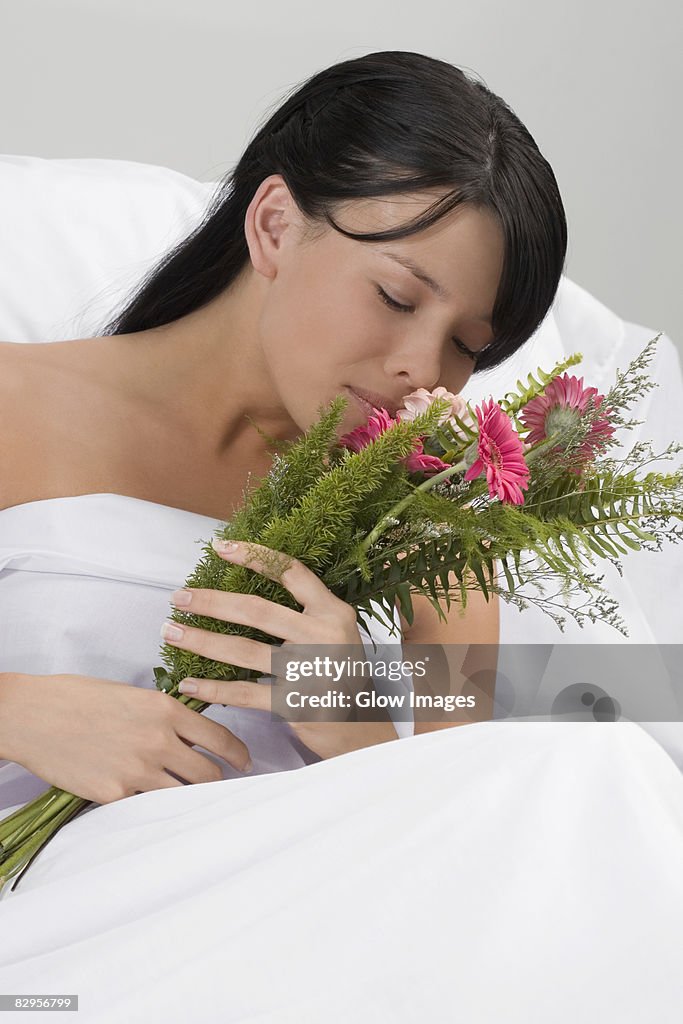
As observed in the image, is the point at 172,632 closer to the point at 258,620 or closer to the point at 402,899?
the point at 258,620

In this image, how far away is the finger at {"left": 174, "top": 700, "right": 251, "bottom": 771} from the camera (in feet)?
3.81

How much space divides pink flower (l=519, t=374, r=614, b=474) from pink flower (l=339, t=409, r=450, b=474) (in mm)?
113

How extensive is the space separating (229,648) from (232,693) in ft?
0.17

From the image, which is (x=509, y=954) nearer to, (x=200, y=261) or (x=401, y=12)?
(x=200, y=261)

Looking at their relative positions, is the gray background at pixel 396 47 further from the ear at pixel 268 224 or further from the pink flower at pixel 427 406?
the pink flower at pixel 427 406

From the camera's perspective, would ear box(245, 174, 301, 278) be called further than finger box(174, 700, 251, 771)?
Yes

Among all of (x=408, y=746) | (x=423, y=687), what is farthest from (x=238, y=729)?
(x=408, y=746)

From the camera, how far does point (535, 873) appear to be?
2.88 feet

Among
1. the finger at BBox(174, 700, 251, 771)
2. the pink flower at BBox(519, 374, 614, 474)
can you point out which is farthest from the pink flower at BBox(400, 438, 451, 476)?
the finger at BBox(174, 700, 251, 771)

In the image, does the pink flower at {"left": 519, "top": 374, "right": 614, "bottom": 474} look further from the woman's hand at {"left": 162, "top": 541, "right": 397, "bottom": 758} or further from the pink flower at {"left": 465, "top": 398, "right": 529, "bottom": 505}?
the woman's hand at {"left": 162, "top": 541, "right": 397, "bottom": 758}

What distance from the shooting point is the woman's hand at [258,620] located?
1094mm

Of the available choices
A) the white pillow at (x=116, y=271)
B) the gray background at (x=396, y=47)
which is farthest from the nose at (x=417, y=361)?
the gray background at (x=396, y=47)

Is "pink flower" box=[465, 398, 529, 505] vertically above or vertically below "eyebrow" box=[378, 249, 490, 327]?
below

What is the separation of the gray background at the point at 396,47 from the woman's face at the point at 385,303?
88 centimetres
